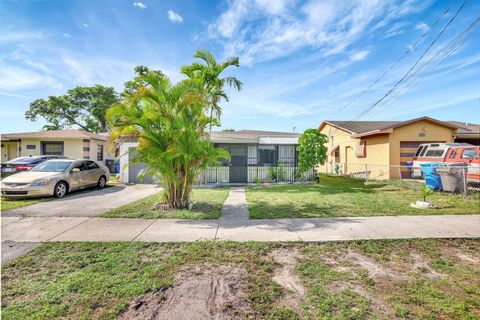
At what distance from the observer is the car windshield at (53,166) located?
920cm

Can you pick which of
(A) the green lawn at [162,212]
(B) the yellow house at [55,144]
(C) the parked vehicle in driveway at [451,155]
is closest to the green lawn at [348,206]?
(A) the green lawn at [162,212]

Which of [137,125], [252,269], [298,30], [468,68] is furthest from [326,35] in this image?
[252,269]

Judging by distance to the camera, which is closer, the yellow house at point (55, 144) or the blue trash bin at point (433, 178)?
the blue trash bin at point (433, 178)

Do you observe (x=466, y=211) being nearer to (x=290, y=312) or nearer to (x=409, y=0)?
(x=290, y=312)

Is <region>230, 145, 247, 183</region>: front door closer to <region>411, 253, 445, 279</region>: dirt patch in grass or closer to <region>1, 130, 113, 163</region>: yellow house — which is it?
<region>411, 253, 445, 279</region>: dirt patch in grass

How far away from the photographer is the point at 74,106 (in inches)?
1182

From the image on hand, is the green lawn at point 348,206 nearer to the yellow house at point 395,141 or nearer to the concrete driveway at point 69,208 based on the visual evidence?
the yellow house at point 395,141

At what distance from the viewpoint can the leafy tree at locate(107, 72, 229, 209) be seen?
603 cm

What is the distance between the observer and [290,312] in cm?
220

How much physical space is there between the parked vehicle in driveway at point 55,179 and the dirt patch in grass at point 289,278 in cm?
932

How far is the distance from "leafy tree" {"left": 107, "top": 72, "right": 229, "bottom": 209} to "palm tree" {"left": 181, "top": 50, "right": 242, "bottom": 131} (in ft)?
7.36

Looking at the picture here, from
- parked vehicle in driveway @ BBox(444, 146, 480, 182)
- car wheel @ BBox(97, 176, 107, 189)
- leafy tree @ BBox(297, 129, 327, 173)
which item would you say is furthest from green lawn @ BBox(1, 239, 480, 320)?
leafy tree @ BBox(297, 129, 327, 173)

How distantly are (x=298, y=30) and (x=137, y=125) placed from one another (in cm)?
855

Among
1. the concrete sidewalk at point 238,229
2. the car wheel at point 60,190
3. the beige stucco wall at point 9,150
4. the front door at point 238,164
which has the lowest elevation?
the concrete sidewalk at point 238,229
